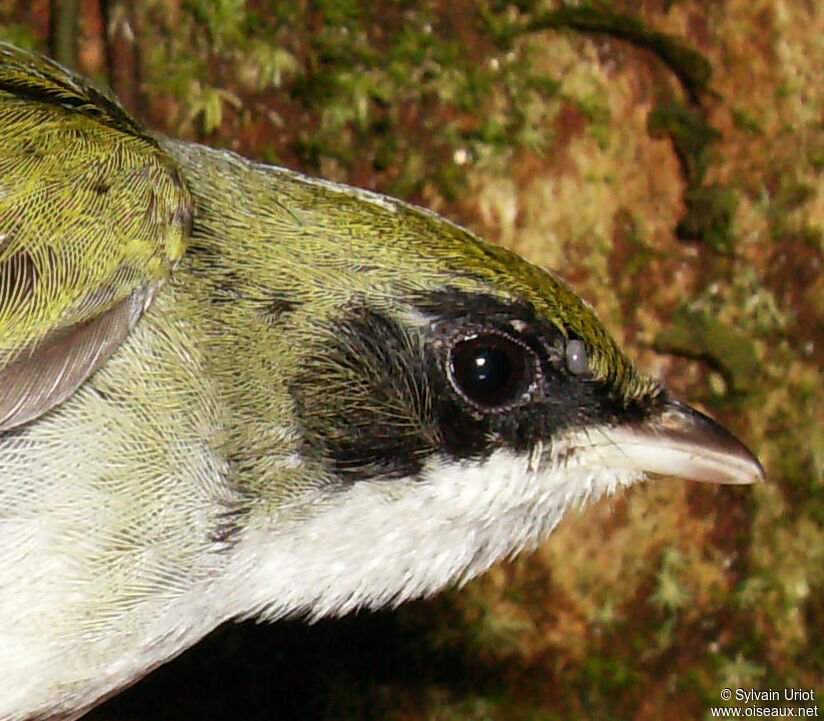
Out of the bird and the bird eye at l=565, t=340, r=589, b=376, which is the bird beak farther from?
the bird eye at l=565, t=340, r=589, b=376

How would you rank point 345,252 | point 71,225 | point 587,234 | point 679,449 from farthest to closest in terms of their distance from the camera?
point 587,234 < point 679,449 < point 345,252 < point 71,225

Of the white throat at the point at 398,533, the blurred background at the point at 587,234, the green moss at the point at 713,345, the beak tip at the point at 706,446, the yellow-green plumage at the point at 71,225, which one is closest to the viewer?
the yellow-green plumage at the point at 71,225

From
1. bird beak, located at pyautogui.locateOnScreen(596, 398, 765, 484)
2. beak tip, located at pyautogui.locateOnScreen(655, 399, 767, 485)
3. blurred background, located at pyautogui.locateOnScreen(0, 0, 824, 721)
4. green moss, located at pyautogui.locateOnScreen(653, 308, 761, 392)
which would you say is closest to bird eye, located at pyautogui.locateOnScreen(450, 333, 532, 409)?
bird beak, located at pyautogui.locateOnScreen(596, 398, 765, 484)

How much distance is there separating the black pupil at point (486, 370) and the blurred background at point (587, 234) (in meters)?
1.63

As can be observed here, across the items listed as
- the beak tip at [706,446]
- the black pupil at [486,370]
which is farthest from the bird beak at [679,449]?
the black pupil at [486,370]

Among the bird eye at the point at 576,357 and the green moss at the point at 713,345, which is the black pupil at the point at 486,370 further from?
the green moss at the point at 713,345

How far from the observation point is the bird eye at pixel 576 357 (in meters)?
2.24

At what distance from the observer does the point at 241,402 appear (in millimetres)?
2074

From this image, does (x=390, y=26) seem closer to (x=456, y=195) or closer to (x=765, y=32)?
(x=456, y=195)

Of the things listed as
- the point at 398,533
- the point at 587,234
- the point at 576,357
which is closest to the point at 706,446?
the point at 576,357

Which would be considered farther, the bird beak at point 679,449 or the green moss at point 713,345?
the green moss at point 713,345

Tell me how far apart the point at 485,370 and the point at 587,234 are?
177cm

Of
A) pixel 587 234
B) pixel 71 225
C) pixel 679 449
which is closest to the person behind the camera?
pixel 71 225

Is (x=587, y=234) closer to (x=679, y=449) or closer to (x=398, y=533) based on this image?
(x=679, y=449)
